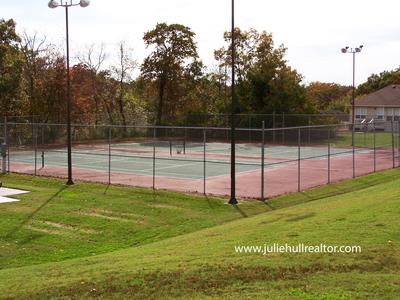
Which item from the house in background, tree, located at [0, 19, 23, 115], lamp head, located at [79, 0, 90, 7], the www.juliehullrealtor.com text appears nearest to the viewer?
the www.juliehullrealtor.com text

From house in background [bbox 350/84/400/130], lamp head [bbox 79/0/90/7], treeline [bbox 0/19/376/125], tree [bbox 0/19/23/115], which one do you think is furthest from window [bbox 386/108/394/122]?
lamp head [bbox 79/0/90/7]

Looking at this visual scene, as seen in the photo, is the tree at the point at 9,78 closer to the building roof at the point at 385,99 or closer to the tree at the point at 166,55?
the tree at the point at 166,55

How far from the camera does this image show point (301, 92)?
5997 cm

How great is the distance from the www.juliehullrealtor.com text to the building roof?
72.1 meters

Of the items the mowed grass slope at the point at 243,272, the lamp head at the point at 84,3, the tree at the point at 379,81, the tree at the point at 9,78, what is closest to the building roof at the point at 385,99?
the tree at the point at 379,81

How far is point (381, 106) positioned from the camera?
256 ft

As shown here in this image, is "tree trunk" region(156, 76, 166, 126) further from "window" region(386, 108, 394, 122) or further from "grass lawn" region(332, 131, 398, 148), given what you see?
"window" region(386, 108, 394, 122)

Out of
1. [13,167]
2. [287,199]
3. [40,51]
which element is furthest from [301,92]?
[287,199]

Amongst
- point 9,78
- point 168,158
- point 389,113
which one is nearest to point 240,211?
point 168,158

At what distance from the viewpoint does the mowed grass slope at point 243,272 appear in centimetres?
693

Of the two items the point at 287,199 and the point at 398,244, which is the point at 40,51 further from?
the point at 398,244

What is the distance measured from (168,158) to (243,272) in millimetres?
27570

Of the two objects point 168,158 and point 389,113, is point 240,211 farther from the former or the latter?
point 389,113

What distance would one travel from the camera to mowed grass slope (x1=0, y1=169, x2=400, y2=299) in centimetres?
693
